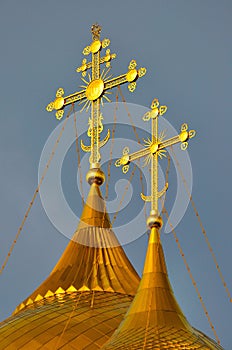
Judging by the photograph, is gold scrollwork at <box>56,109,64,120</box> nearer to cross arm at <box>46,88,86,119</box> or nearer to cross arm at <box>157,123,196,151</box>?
cross arm at <box>46,88,86,119</box>

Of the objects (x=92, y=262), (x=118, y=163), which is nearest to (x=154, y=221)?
(x=118, y=163)

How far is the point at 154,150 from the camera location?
3703 cm

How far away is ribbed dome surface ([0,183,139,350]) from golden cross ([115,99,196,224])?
2.72 metres

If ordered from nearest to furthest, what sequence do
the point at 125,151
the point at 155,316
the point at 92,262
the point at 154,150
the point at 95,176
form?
1. the point at 155,316
2. the point at 154,150
3. the point at 125,151
4. the point at 92,262
5. the point at 95,176

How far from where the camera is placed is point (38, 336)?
36562 millimetres

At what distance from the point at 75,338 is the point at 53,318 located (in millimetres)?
1327

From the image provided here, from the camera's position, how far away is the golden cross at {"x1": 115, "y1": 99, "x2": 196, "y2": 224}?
35969mm

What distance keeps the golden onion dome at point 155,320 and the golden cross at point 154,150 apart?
3.40 ft

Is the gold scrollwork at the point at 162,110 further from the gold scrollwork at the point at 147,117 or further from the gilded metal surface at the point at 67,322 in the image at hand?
the gilded metal surface at the point at 67,322

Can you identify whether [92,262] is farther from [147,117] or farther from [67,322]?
[147,117]

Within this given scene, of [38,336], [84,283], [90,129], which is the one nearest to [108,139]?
[90,129]

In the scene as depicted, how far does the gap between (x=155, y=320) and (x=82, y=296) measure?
5.83 m

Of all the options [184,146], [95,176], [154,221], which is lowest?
[154,221]

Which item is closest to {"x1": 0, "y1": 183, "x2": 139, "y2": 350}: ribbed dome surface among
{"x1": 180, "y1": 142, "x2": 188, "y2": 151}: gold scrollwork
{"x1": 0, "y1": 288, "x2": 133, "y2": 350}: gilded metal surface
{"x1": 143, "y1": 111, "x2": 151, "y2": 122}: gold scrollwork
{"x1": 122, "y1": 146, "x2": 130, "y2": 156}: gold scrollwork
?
{"x1": 0, "y1": 288, "x2": 133, "y2": 350}: gilded metal surface
